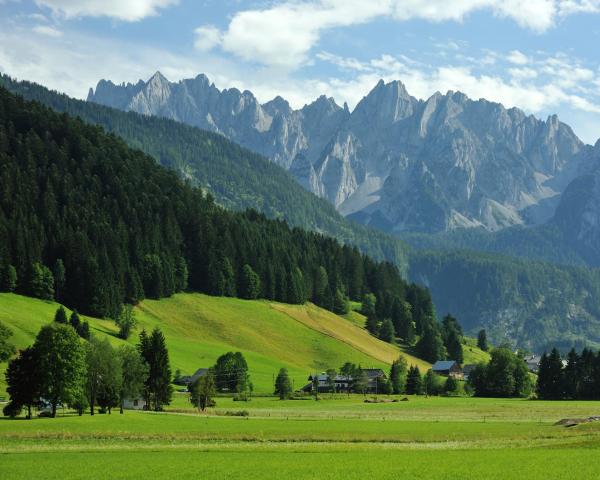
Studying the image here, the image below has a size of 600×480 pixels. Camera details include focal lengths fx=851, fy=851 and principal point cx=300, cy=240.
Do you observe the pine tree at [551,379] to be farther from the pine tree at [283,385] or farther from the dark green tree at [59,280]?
the dark green tree at [59,280]

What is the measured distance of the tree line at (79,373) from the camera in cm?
8631

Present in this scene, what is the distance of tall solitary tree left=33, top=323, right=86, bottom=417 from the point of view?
86.2 m

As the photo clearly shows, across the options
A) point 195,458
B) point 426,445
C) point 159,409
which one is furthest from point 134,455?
point 159,409

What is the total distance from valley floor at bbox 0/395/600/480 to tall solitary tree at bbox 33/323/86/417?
2816 mm

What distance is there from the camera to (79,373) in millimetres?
88625

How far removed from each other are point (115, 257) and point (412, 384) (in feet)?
230

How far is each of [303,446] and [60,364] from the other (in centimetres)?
3301

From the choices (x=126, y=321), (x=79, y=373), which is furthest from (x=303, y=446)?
(x=126, y=321)

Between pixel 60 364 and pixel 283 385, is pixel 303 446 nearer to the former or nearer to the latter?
pixel 60 364

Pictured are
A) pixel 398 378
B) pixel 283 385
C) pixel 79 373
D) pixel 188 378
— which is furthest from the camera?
pixel 398 378

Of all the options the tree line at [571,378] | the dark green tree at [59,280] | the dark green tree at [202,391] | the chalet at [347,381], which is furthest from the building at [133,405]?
the tree line at [571,378]

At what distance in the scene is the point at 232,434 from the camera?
73750mm

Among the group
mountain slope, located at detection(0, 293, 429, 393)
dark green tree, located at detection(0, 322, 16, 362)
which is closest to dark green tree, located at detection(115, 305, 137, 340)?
mountain slope, located at detection(0, 293, 429, 393)

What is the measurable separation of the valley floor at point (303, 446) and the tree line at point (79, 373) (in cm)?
338
